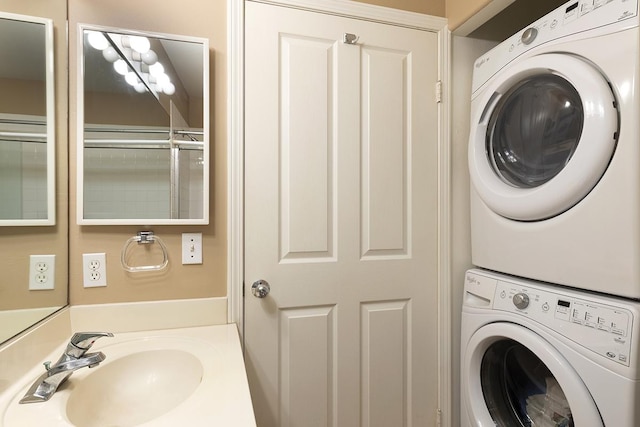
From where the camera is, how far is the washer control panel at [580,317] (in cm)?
72

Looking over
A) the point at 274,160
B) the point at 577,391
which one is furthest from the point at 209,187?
the point at 577,391

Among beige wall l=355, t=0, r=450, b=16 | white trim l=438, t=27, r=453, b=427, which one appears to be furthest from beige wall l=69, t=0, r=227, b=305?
white trim l=438, t=27, r=453, b=427

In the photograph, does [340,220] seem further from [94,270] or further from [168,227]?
[94,270]

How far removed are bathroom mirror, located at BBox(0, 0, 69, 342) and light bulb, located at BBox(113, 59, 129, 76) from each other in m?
0.15

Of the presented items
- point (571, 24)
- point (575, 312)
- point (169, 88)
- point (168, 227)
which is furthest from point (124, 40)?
point (575, 312)

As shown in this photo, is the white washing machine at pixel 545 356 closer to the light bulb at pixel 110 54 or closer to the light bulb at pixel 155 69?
the light bulb at pixel 155 69

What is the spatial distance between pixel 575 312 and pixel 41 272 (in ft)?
5.14

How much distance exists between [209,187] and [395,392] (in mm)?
1182

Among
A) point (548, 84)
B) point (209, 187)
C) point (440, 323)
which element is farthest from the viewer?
point (440, 323)

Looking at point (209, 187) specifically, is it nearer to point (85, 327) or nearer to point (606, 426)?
point (85, 327)

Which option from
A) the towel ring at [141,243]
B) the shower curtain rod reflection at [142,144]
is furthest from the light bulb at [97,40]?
the towel ring at [141,243]

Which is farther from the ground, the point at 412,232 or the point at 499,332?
the point at 412,232

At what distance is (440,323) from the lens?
1.37 meters

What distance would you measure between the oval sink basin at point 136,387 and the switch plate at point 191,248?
0.31 meters
